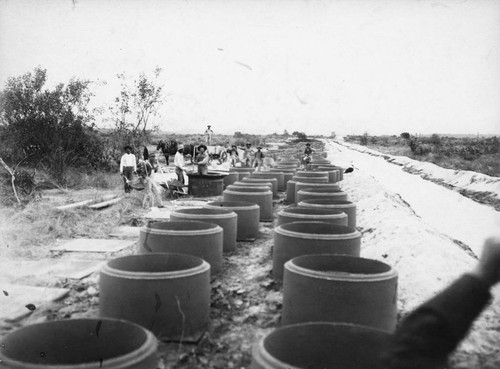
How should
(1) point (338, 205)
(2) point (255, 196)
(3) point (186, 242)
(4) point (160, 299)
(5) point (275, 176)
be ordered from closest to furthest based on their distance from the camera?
(4) point (160, 299), (3) point (186, 242), (1) point (338, 205), (2) point (255, 196), (5) point (275, 176)

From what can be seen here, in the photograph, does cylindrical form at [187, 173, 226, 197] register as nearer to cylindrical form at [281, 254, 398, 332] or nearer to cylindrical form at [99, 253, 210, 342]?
cylindrical form at [99, 253, 210, 342]

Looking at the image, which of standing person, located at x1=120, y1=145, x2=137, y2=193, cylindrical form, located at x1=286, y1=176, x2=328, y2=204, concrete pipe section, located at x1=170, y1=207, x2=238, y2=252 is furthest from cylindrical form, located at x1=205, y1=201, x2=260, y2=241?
standing person, located at x1=120, y1=145, x2=137, y2=193

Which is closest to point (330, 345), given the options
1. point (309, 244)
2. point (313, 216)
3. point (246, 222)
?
point (309, 244)

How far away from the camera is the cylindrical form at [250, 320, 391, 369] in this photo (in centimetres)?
319

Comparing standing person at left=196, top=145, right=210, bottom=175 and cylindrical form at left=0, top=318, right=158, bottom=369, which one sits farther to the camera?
standing person at left=196, top=145, right=210, bottom=175

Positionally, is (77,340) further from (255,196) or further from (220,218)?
(255,196)

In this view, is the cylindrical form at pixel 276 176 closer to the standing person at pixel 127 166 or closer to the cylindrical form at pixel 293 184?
the cylindrical form at pixel 293 184

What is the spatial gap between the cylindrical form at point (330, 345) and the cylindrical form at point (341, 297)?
802mm

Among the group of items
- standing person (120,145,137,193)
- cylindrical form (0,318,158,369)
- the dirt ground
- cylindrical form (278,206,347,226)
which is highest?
standing person (120,145,137,193)

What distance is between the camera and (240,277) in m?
6.43

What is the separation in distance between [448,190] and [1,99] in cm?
1802

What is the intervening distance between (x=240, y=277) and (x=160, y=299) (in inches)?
91.3

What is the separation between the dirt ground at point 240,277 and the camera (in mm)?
4289

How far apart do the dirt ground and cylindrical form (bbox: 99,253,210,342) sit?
6.9 inches
